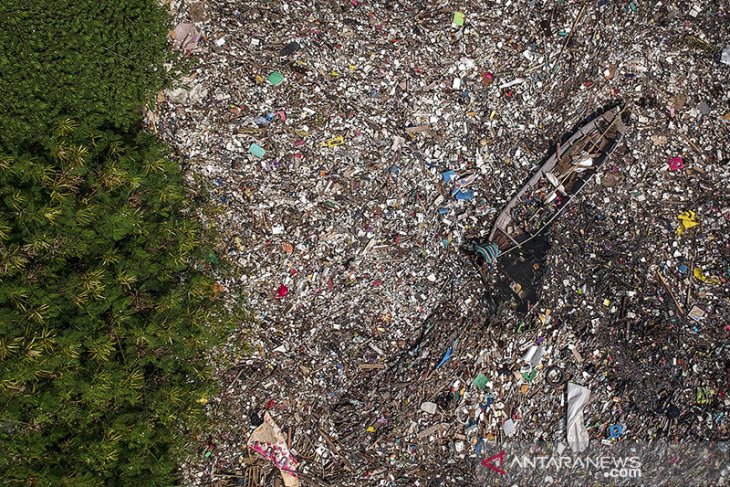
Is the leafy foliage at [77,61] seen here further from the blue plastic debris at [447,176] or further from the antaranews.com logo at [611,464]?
the antaranews.com logo at [611,464]

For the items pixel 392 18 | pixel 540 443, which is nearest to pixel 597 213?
pixel 540 443

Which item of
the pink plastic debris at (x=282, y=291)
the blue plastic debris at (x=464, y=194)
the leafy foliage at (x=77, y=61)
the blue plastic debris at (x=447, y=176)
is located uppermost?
the blue plastic debris at (x=447, y=176)

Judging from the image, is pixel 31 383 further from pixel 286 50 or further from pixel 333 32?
pixel 333 32

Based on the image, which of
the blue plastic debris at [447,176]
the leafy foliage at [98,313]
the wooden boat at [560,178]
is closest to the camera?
the leafy foliage at [98,313]

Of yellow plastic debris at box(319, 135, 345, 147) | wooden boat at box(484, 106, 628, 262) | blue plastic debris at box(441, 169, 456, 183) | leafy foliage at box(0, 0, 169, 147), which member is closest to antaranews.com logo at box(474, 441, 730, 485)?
wooden boat at box(484, 106, 628, 262)

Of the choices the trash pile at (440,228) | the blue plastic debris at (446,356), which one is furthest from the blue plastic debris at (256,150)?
the blue plastic debris at (446,356)

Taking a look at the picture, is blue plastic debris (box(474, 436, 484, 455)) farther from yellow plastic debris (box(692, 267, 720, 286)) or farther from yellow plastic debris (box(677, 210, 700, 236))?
yellow plastic debris (box(677, 210, 700, 236))
